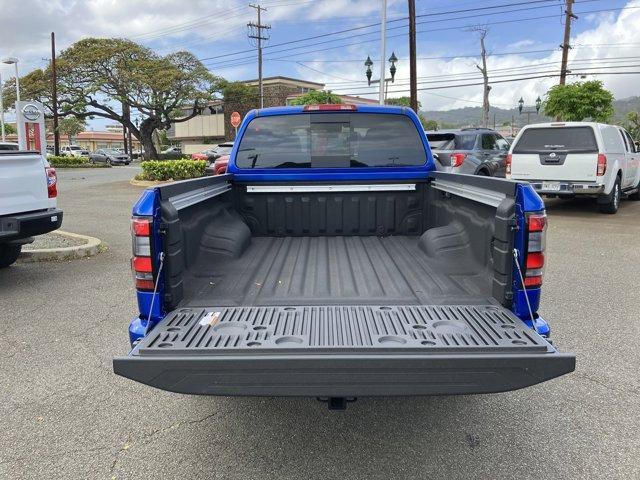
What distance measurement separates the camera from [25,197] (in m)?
5.88

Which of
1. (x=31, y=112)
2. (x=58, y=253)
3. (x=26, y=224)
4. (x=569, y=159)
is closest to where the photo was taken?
(x=26, y=224)

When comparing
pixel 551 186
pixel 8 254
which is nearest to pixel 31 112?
pixel 8 254

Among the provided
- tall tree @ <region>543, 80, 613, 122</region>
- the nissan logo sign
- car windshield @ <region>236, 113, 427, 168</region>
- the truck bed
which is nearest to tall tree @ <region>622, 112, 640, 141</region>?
tall tree @ <region>543, 80, 613, 122</region>

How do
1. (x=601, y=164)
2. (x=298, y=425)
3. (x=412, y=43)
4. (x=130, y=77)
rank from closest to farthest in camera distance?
(x=298, y=425) < (x=601, y=164) < (x=412, y=43) < (x=130, y=77)

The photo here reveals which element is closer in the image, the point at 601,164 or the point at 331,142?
the point at 331,142

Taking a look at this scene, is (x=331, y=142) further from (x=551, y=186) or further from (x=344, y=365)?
A: (x=551, y=186)

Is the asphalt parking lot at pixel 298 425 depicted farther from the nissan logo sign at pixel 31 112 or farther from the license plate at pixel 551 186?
the nissan logo sign at pixel 31 112

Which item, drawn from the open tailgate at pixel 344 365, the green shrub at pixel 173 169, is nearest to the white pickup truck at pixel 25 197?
the open tailgate at pixel 344 365

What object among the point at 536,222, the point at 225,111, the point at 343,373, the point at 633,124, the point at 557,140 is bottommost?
the point at 343,373

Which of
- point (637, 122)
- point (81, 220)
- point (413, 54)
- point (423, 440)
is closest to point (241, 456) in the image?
point (423, 440)

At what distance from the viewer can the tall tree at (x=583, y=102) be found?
21500mm

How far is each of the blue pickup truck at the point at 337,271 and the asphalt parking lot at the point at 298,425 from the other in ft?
2.37

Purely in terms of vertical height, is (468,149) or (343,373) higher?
(468,149)

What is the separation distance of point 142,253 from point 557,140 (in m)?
10.8
